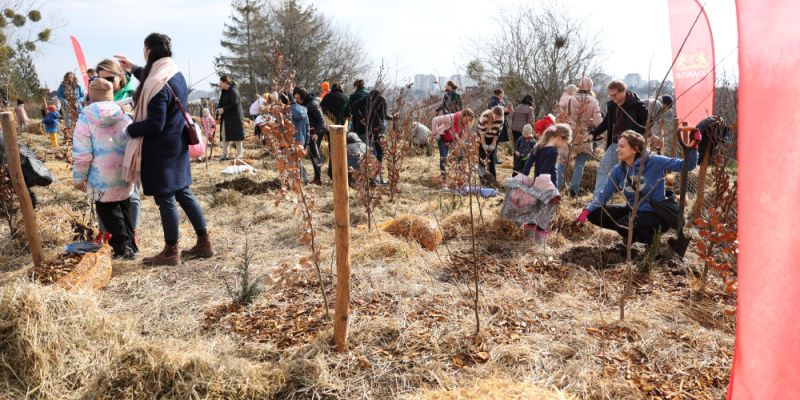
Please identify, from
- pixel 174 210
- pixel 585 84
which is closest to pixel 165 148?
pixel 174 210

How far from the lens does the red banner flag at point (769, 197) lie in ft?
3.16

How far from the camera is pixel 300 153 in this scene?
2.64m

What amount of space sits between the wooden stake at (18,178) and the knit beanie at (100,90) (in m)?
0.49

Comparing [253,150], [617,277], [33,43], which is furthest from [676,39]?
[33,43]

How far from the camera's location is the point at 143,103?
10.5 ft

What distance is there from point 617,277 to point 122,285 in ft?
11.8

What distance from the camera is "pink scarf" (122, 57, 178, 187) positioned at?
317 cm

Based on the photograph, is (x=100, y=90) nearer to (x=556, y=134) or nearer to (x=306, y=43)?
(x=556, y=134)

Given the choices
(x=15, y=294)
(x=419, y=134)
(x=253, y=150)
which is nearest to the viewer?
(x=15, y=294)

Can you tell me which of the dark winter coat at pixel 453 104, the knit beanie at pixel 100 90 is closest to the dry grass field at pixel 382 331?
the knit beanie at pixel 100 90

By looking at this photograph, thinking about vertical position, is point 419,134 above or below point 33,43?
below

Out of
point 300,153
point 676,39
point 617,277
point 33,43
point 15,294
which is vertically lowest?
point 617,277

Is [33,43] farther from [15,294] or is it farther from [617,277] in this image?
[617,277]

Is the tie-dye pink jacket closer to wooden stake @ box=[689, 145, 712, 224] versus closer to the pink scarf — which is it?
the pink scarf
